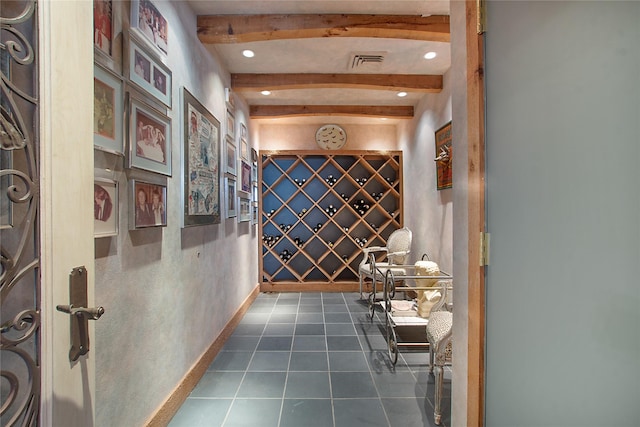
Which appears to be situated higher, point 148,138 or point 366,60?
point 366,60

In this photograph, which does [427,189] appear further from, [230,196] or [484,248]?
[484,248]

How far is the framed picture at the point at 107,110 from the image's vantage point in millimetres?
1001

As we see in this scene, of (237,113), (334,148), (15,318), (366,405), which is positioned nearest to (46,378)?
(15,318)

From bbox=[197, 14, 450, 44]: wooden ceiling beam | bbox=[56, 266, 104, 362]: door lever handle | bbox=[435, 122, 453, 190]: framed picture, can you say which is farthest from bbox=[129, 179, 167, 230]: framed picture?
bbox=[435, 122, 453, 190]: framed picture

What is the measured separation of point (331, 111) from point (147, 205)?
285 centimetres

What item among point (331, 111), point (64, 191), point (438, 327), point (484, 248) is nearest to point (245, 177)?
point (331, 111)

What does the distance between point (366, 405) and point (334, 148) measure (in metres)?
3.39

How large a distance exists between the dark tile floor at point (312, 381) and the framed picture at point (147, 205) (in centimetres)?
111

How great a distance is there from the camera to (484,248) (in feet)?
2.99

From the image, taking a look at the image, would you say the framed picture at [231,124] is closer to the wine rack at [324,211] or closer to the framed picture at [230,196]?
the framed picture at [230,196]

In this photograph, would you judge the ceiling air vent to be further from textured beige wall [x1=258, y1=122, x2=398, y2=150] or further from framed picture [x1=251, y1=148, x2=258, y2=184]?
framed picture [x1=251, y1=148, x2=258, y2=184]

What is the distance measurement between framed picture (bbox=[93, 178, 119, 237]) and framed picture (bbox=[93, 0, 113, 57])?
48cm

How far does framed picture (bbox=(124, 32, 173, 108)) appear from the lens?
3.89 feet

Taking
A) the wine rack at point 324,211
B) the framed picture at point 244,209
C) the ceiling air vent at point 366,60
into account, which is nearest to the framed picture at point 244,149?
the framed picture at point 244,209
